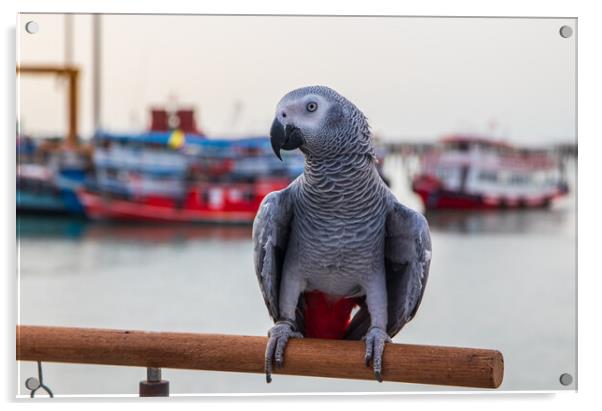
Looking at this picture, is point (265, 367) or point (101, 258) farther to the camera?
point (101, 258)

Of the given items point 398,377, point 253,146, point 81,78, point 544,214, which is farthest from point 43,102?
point 544,214

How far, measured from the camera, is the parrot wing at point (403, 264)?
1332mm

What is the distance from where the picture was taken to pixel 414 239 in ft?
4.38

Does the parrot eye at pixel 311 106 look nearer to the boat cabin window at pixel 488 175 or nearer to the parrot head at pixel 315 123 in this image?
the parrot head at pixel 315 123

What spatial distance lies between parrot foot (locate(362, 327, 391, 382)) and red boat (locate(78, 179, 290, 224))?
113 centimetres

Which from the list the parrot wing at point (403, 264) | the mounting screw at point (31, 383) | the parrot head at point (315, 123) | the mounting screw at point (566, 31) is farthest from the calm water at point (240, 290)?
the parrot head at point (315, 123)

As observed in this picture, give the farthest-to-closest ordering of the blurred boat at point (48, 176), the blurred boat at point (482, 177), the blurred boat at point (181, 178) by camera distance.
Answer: the blurred boat at point (181, 178) → the blurred boat at point (482, 177) → the blurred boat at point (48, 176)

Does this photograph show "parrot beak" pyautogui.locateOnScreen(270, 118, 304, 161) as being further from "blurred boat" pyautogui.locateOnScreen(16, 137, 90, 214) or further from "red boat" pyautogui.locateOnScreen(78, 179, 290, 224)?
"red boat" pyautogui.locateOnScreen(78, 179, 290, 224)

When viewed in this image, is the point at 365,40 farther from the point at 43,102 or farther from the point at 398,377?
the point at 398,377

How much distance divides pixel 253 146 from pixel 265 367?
0.97 meters

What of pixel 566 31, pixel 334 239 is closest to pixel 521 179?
pixel 566 31

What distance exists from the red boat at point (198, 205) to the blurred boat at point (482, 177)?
47cm

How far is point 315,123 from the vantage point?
1.19 meters

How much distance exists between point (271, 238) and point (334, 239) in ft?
0.36
